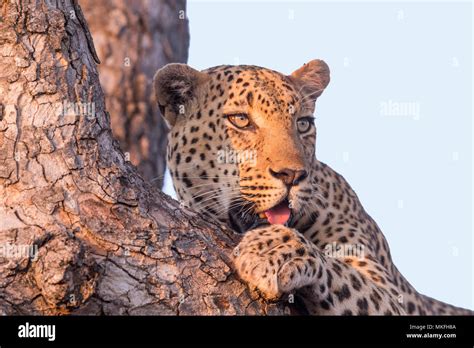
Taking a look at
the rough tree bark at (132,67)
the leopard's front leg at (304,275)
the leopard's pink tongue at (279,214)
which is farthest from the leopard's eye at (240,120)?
the rough tree bark at (132,67)

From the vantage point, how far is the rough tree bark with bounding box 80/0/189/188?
9.43 meters

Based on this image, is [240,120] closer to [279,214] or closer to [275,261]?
[279,214]

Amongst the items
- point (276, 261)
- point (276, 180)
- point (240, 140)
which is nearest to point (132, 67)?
point (240, 140)

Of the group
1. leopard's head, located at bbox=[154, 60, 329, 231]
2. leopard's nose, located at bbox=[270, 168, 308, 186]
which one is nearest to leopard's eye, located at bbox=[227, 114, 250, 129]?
leopard's head, located at bbox=[154, 60, 329, 231]

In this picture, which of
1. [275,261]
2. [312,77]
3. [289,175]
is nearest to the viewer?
[275,261]

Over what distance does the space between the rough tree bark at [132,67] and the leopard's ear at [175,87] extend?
199 centimetres

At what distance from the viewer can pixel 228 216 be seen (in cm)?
679

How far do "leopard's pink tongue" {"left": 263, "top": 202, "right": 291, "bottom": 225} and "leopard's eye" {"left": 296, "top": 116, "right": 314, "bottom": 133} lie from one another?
0.91 metres

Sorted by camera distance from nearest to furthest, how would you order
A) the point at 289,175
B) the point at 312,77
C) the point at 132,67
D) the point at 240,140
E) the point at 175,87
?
the point at 289,175 < the point at 240,140 < the point at 175,87 < the point at 312,77 < the point at 132,67

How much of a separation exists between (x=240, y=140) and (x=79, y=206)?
1983mm

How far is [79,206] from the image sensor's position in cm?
517

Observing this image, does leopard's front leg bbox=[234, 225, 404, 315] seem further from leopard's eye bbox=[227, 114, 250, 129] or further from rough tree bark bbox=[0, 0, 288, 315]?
leopard's eye bbox=[227, 114, 250, 129]

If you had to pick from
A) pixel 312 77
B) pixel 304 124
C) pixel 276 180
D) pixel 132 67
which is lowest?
pixel 276 180
